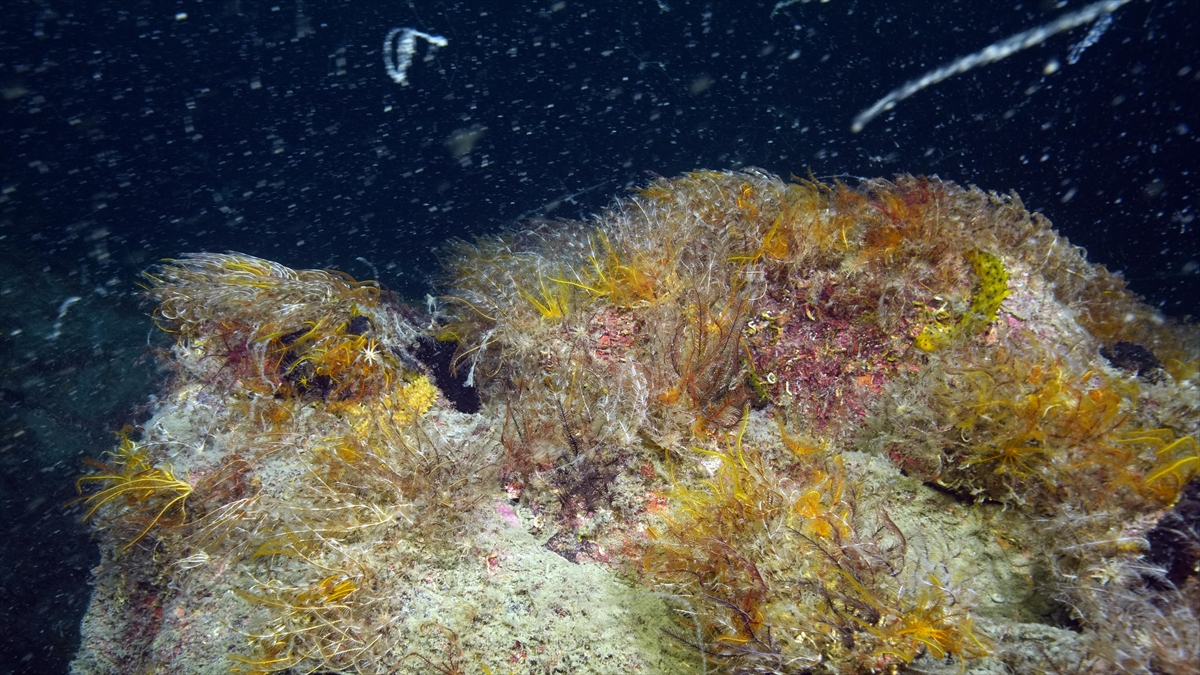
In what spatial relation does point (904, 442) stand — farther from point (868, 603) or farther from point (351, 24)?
point (351, 24)

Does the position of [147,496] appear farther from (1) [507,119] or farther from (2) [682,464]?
(1) [507,119]

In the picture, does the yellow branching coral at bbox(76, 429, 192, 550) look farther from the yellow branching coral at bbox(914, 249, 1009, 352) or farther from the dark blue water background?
the dark blue water background

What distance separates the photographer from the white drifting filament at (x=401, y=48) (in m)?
16.6

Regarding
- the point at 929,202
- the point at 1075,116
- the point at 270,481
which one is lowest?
the point at 270,481

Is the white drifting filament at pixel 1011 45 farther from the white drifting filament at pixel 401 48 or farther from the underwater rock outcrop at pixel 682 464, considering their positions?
the white drifting filament at pixel 401 48

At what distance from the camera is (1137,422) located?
2.60 meters

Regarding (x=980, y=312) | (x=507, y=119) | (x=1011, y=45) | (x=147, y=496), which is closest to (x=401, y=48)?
(x=507, y=119)

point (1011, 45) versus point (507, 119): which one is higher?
point (1011, 45)

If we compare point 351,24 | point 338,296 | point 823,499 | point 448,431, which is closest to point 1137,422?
point 823,499

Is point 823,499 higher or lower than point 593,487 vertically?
higher

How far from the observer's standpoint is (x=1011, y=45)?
1480 centimetres

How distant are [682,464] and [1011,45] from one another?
760 inches

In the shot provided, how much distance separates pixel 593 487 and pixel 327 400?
92.6 inches

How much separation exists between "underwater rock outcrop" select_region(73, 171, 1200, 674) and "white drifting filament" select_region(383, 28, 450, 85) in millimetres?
15300
